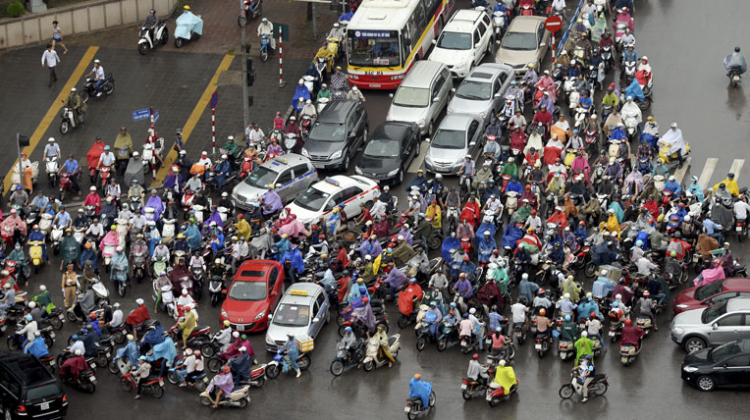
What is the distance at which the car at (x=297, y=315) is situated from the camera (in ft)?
129

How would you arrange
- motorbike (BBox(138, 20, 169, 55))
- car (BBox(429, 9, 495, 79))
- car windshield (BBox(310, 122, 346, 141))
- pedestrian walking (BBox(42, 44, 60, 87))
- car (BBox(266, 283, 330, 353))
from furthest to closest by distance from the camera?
1. motorbike (BBox(138, 20, 169, 55))
2. pedestrian walking (BBox(42, 44, 60, 87))
3. car (BBox(429, 9, 495, 79))
4. car windshield (BBox(310, 122, 346, 141))
5. car (BBox(266, 283, 330, 353))

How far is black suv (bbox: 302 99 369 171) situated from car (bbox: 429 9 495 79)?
4863mm

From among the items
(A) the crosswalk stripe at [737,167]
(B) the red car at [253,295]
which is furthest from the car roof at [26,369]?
(A) the crosswalk stripe at [737,167]

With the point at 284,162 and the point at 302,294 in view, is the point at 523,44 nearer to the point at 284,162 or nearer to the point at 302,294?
the point at 284,162

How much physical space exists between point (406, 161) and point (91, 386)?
14.7 metres

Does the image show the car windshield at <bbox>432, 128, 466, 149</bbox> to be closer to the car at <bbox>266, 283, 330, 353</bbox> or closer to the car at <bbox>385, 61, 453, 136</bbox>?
the car at <bbox>385, 61, 453, 136</bbox>

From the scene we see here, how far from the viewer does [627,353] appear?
3822cm

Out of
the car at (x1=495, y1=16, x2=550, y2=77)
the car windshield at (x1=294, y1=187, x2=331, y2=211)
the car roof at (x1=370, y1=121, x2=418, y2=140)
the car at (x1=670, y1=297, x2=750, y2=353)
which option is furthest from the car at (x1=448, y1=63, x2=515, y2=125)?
the car at (x1=670, y1=297, x2=750, y2=353)

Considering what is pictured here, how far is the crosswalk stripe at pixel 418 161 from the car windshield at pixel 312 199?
4.26 metres

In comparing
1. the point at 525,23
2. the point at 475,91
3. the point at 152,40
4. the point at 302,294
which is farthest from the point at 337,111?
the point at 302,294

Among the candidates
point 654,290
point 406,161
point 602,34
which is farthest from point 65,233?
point 602,34

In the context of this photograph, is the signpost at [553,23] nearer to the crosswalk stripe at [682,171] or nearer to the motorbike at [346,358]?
the crosswalk stripe at [682,171]

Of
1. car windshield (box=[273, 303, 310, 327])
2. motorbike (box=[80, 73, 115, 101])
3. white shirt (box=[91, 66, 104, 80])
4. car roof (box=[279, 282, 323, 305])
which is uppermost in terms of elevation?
car roof (box=[279, 282, 323, 305])

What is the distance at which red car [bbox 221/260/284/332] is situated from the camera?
132ft
